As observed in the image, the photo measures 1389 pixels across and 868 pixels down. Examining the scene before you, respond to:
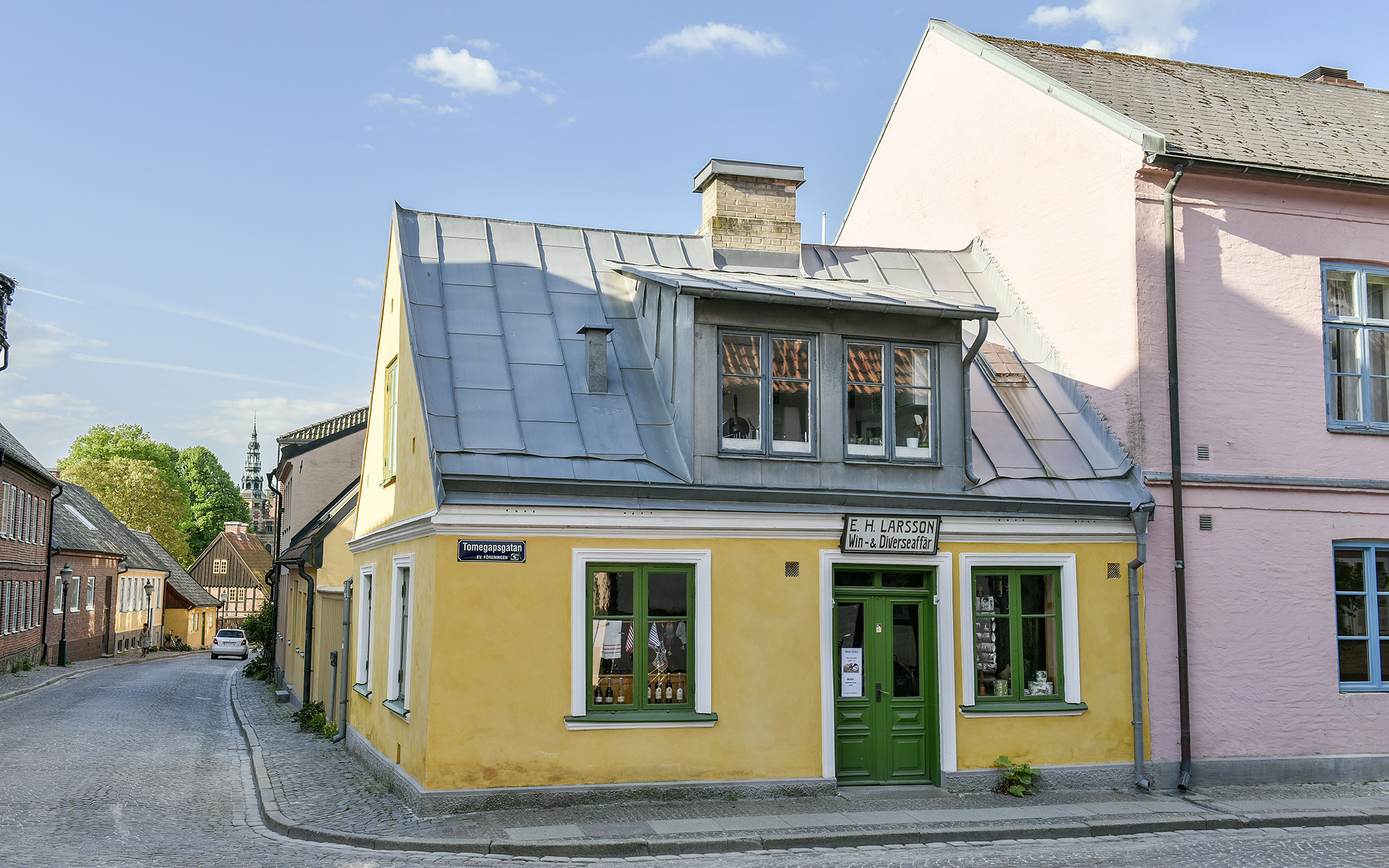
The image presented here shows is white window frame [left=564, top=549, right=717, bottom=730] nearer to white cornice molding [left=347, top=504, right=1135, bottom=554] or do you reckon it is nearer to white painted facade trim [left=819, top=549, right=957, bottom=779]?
white cornice molding [left=347, top=504, right=1135, bottom=554]

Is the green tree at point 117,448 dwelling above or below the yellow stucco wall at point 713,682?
above

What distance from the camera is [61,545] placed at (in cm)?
3969

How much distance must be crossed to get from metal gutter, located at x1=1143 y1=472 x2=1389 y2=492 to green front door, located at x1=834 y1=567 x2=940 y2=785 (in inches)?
131

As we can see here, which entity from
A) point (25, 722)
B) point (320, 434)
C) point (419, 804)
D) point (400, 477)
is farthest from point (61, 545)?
point (419, 804)

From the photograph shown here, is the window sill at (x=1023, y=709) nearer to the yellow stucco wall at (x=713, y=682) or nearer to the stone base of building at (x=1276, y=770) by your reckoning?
the yellow stucco wall at (x=713, y=682)

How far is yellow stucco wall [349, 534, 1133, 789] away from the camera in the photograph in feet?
35.1

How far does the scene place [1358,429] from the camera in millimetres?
13852

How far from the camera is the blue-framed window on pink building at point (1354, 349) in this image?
14039 millimetres

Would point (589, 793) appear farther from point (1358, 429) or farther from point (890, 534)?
point (1358, 429)

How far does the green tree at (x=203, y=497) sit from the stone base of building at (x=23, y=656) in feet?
144

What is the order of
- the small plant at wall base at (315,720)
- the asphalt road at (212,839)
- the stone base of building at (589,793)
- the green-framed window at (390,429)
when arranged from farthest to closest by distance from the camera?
the small plant at wall base at (315,720) → the green-framed window at (390,429) → the stone base of building at (589,793) → the asphalt road at (212,839)

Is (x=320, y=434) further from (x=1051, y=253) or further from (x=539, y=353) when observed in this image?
(x=1051, y=253)

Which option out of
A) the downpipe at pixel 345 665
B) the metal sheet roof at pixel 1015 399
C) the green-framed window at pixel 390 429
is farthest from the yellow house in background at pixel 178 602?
the metal sheet roof at pixel 1015 399

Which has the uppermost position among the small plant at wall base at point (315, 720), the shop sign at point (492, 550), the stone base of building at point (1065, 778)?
the shop sign at point (492, 550)
